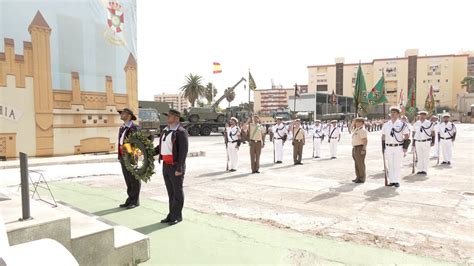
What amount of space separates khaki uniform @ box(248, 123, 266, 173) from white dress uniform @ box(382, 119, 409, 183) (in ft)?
12.1

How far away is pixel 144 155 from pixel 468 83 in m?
96.0

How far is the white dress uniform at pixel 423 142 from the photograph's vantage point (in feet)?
33.2

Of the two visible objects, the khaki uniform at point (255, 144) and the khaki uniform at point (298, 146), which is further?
the khaki uniform at point (298, 146)

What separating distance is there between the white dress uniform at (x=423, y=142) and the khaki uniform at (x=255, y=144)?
15.0 ft

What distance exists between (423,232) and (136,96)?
13226 mm

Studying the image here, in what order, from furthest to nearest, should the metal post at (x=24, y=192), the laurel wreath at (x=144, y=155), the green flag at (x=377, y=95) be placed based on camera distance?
the green flag at (x=377, y=95) < the laurel wreath at (x=144, y=155) < the metal post at (x=24, y=192)

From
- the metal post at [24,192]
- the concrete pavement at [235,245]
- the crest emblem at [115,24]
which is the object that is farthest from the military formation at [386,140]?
the metal post at [24,192]

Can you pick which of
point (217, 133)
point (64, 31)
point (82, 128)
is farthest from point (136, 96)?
point (217, 133)

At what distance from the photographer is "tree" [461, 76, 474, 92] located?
8266cm

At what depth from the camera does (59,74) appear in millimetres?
13148

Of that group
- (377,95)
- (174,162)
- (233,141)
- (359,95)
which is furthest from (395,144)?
(377,95)

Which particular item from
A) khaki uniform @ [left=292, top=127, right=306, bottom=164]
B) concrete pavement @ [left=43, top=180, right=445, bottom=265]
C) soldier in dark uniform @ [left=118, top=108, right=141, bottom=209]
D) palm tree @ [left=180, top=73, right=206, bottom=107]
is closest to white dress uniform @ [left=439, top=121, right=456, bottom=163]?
khaki uniform @ [left=292, top=127, right=306, bottom=164]

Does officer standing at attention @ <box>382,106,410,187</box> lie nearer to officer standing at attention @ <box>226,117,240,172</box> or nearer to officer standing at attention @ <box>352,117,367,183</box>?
officer standing at attention @ <box>352,117,367,183</box>

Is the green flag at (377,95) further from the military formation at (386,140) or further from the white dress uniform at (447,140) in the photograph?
the white dress uniform at (447,140)
